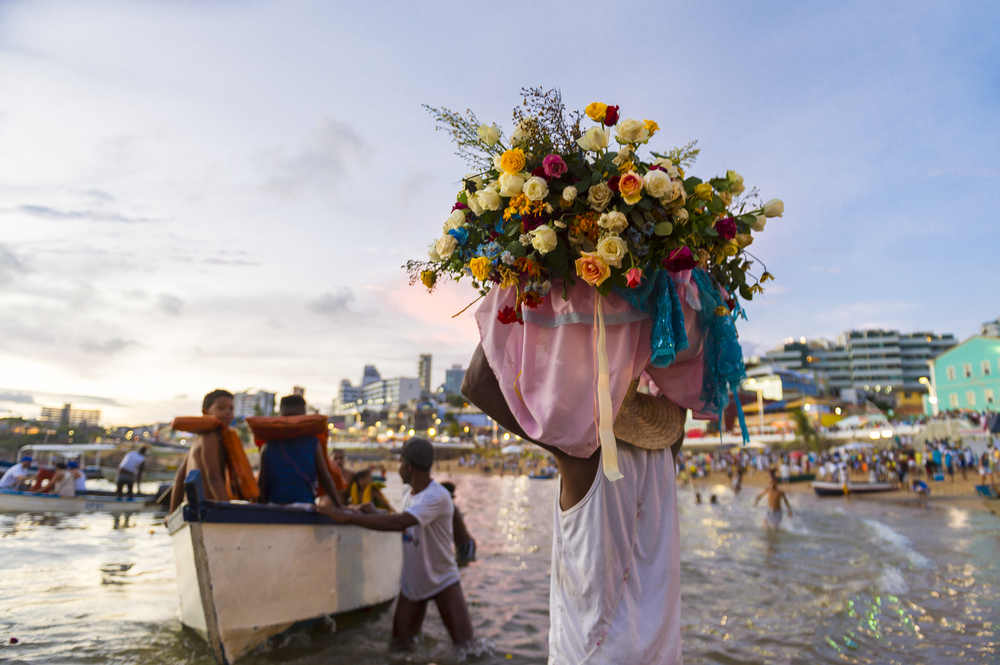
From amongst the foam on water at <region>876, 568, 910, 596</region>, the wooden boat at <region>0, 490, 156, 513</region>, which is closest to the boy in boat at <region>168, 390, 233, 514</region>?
the foam on water at <region>876, 568, 910, 596</region>

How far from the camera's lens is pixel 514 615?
7043 millimetres

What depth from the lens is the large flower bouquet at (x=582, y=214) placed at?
2115mm

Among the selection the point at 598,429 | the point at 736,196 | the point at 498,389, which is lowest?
the point at 598,429

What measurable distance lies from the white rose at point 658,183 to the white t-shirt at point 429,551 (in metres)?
3.69

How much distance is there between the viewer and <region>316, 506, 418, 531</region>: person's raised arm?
14.0ft

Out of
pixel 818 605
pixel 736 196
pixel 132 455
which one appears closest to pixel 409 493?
pixel 736 196

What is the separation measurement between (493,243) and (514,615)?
6118 mm

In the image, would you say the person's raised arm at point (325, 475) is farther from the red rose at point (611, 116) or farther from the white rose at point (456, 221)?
the red rose at point (611, 116)

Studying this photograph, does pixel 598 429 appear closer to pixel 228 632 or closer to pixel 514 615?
pixel 228 632

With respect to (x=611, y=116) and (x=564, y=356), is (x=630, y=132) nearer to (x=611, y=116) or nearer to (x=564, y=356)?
(x=611, y=116)

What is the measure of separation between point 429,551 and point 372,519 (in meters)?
0.86

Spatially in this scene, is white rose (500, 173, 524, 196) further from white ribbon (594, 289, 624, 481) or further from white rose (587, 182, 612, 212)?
white ribbon (594, 289, 624, 481)

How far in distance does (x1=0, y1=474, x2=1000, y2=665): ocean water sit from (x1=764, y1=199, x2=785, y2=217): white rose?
4574mm

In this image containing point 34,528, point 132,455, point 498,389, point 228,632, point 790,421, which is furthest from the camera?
point 790,421
